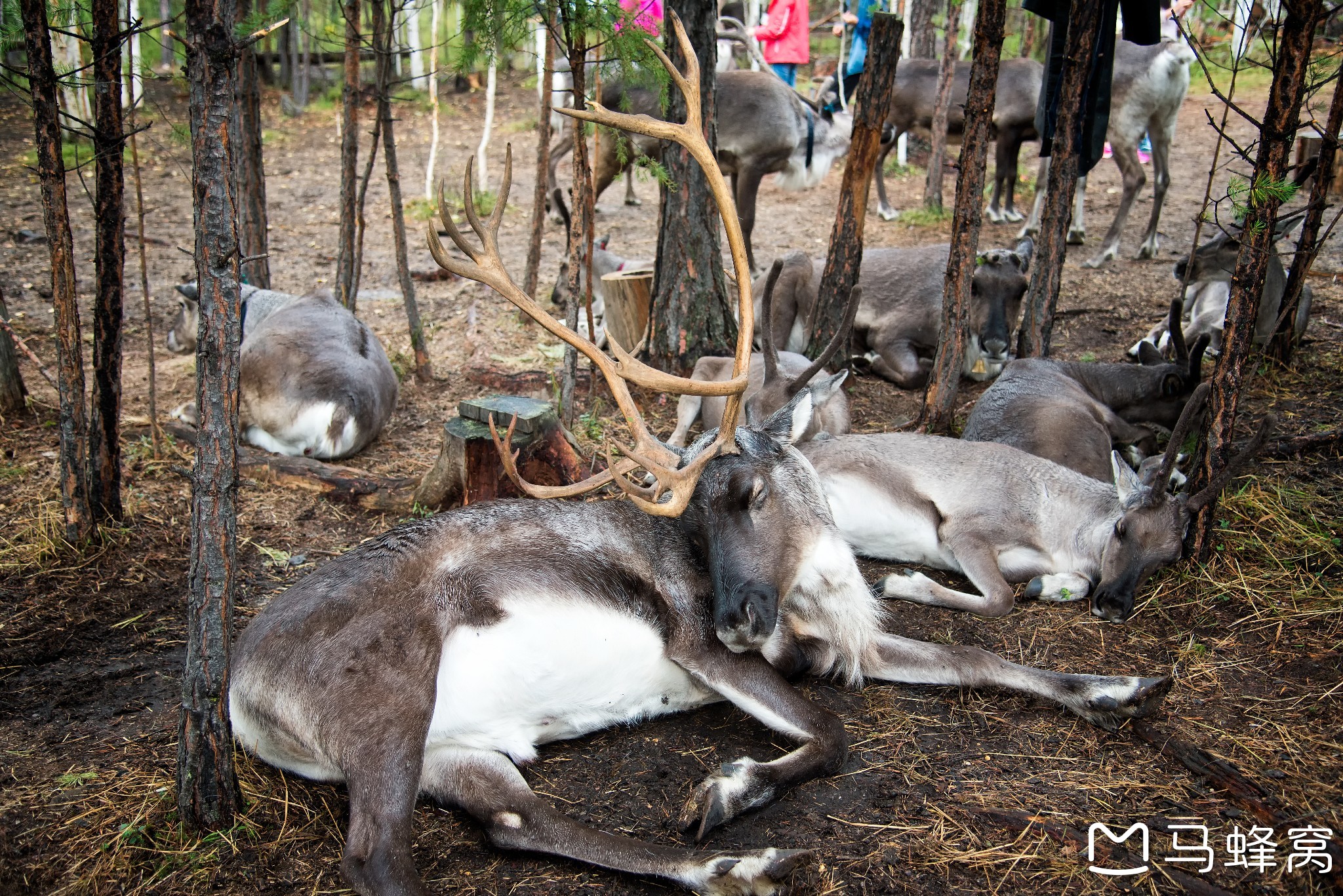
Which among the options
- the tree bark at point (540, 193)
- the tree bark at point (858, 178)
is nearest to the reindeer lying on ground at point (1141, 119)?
the tree bark at point (858, 178)

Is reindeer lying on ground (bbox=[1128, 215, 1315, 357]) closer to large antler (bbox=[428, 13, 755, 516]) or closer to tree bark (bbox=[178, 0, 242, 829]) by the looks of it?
large antler (bbox=[428, 13, 755, 516])

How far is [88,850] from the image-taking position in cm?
271

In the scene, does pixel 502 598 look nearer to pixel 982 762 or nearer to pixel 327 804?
pixel 327 804

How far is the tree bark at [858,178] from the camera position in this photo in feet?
20.4

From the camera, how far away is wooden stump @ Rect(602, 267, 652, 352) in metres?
7.13

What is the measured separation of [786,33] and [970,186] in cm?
939

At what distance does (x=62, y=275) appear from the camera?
13.6 ft

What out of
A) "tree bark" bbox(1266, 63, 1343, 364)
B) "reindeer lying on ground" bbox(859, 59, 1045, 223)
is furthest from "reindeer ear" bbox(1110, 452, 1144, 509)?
"reindeer lying on ground" bbox(859, 59, 1045, 223)

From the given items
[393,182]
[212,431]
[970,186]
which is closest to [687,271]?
[970,186]

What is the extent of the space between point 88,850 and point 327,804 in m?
0.64

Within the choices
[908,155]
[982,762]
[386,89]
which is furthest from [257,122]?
[908,155]

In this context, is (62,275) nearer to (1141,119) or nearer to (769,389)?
(769,389)

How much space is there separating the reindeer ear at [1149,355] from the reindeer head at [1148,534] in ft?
8.04

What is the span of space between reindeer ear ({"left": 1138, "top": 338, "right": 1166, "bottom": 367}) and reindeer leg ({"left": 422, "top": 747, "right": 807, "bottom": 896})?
5102mm
